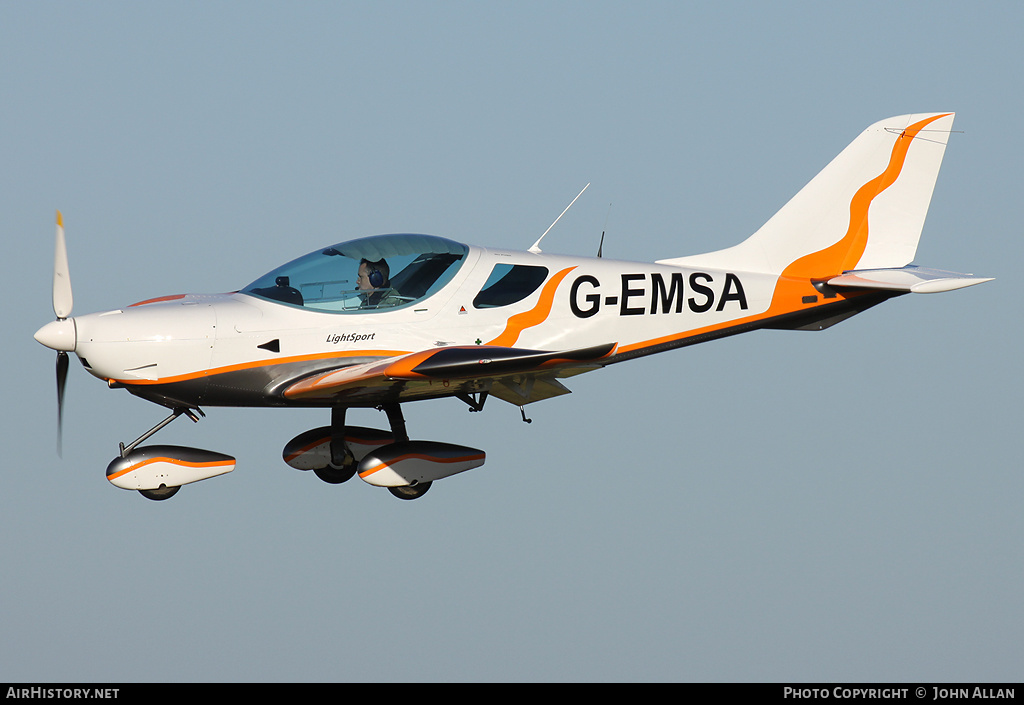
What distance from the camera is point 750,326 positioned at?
1546 centimetres

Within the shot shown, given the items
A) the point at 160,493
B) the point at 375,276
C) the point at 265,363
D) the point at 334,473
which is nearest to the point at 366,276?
the point at 375,276

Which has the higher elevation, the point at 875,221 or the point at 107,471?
the point at 875,221

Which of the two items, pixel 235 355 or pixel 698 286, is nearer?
pixel 235 355

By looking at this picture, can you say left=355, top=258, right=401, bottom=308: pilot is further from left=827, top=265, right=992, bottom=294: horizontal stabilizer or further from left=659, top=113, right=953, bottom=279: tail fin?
left=827, top=265, right=992, bottom=294: horizontal stabilizer

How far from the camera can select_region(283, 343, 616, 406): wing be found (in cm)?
1305

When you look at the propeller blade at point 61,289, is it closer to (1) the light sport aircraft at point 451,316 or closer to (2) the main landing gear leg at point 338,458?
(1) the light sport aircraft at point 451,316

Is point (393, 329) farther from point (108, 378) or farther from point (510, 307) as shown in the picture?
point (108, 378)

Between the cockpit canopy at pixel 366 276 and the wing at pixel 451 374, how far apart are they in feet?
2.20

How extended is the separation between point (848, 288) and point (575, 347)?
3.39 metres

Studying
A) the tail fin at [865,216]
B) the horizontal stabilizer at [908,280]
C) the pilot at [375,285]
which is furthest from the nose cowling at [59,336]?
the horizontal stabilizer at [908,280]

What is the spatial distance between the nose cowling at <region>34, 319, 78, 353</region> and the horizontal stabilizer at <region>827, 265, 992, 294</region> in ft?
27.3

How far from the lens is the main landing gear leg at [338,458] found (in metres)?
15.1

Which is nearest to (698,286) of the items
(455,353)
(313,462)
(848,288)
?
(848,288)

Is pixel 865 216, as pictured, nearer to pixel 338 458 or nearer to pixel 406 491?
pixel 406 491
